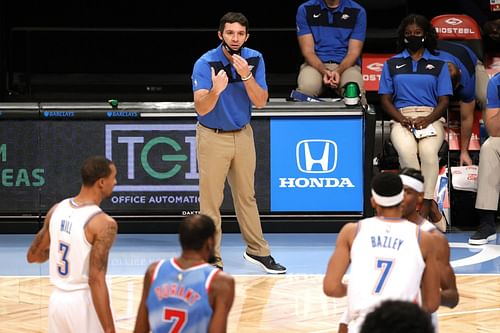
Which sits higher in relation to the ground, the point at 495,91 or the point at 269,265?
the point at 495,91

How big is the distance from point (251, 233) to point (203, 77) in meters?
1.31

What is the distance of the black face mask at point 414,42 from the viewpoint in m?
10.5

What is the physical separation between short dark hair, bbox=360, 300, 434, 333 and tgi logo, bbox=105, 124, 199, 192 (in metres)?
7.53

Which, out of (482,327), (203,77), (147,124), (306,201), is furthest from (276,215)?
(482,327)

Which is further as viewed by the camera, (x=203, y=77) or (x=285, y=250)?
(x=285, y=250)

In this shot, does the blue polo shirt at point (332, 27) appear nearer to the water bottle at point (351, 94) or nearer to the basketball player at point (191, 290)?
the water bottle at point (351, 94)

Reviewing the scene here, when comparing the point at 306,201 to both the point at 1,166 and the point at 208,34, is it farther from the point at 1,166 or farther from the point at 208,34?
the point at 208,34

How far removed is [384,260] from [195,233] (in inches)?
35.1

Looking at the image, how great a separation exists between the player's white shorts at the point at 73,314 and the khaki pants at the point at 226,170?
3292 millimetres

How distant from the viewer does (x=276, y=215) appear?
10.7m

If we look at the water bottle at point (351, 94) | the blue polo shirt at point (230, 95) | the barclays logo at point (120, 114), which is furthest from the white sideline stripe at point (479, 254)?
the barclays logo at point (120, 114)

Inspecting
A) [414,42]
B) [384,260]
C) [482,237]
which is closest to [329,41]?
[414,42]

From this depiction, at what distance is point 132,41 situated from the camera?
1423 cm

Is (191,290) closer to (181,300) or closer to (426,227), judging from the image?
(181,300)
